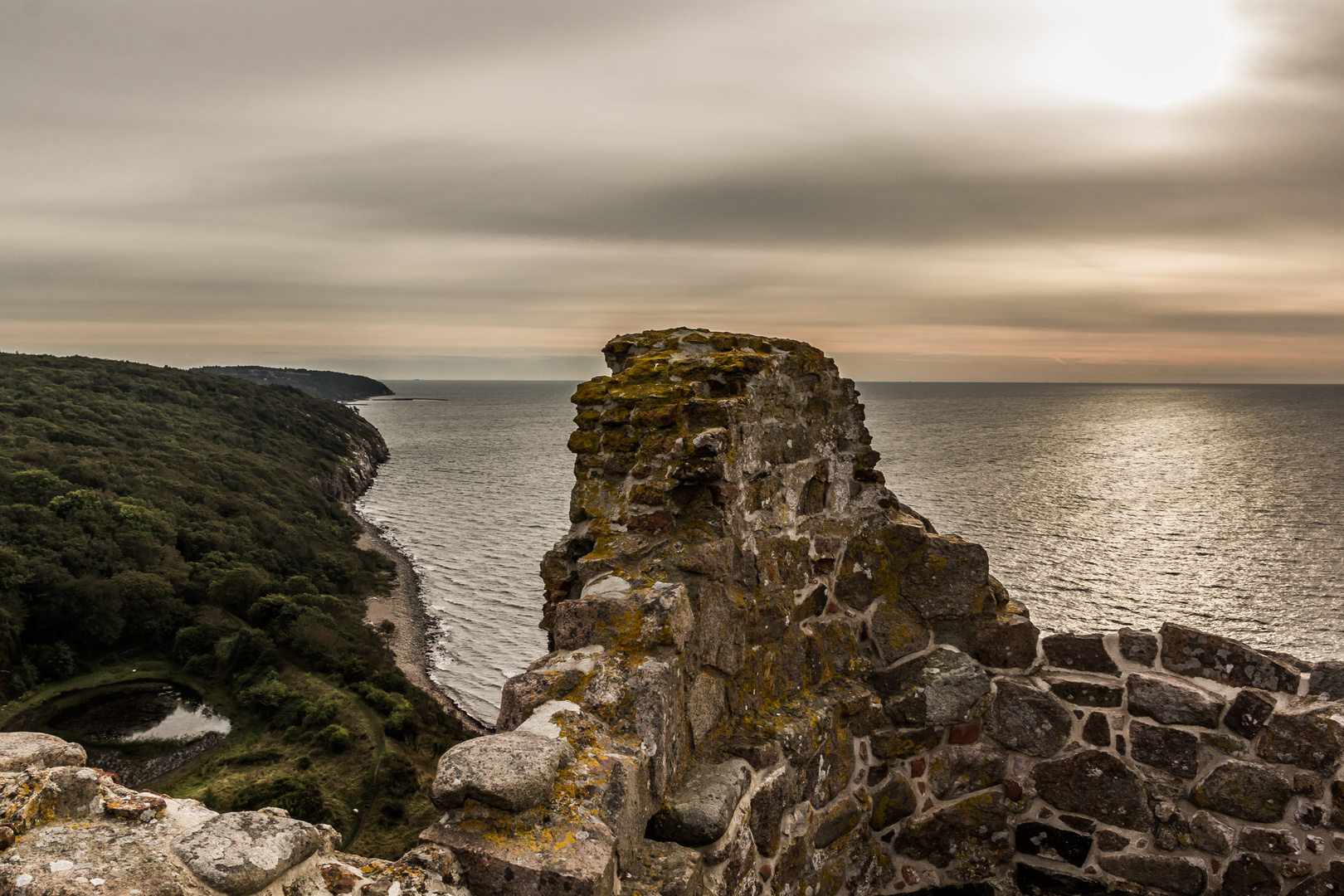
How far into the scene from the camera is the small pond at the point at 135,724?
24844mm

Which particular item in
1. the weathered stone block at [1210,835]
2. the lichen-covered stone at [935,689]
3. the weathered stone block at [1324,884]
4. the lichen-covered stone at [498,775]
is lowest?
the weathered stone block at [1324,884]

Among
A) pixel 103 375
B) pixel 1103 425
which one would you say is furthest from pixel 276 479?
pixel 1103 425

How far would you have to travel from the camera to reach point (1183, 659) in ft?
17.0

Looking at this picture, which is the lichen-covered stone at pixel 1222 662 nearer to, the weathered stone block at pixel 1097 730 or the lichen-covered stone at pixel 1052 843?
the weathered stone block at pixel 1097 730

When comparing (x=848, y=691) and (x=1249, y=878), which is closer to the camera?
(x=1249, y=878)

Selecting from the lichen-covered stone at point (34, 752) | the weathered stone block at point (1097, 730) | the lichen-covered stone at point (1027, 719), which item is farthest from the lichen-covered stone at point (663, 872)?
the weathered stone block at point (1097, 730)

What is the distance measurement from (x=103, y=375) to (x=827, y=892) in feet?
321

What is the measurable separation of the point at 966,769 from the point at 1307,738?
1.88 m

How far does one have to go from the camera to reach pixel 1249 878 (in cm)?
483

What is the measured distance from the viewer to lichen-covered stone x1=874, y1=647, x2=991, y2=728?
17.1ft

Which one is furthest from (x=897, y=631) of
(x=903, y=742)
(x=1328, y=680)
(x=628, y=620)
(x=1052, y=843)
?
(x=1328, y=680)

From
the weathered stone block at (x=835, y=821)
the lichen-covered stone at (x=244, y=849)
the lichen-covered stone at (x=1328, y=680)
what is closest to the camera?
the lichen-covered stone at (x=244, y=849)

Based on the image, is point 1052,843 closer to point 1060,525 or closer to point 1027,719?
point 1027,719

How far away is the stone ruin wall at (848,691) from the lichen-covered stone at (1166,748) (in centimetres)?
1
